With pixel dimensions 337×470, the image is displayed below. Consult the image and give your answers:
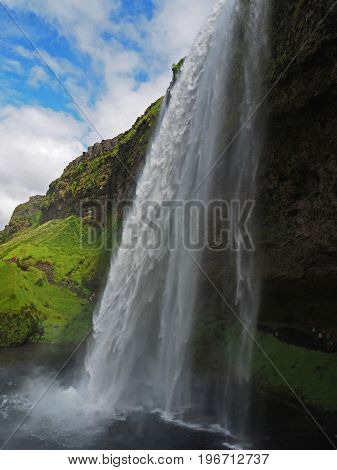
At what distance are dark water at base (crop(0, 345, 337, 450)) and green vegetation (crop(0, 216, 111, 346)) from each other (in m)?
7.31

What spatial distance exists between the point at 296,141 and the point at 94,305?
18.3 meters

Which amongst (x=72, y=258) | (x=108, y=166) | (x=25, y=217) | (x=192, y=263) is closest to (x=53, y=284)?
(x=72, y=258)

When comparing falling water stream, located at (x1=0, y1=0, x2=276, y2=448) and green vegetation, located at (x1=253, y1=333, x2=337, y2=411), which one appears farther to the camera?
falling water stream, located at (x1=0, y1=0, x2=276, y2=448)

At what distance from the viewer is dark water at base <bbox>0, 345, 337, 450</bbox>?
10.4 metres

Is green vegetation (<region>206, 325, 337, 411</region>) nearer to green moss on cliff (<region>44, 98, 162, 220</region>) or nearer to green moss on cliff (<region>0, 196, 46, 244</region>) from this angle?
green moss on cliff (<region>44, 98, 162, 220</region>)

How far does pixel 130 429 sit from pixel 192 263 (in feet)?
→ 22.1

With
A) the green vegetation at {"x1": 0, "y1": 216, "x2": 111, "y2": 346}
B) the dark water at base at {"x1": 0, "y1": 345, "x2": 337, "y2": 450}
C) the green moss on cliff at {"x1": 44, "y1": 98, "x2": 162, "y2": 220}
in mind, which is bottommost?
the dark water at base at {"x1": 0, "y1": 345, "x2": 337, "y2": 450}

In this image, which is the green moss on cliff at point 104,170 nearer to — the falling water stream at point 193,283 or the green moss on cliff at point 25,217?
the green moss on cliff at point 25,217

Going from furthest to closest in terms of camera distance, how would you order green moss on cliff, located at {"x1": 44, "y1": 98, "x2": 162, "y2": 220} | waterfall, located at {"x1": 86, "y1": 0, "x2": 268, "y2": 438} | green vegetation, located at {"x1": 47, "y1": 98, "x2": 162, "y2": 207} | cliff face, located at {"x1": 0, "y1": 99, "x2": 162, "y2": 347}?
green moss on cliff, located at {"x1": 44, "y1": 98, "x2": 162, "y2": 220}, green vegetation, located at {"x1": 47, "y1": 98, "x2": 162, "y2": 207}, cliff face, located at {"x1": 0, "y1": 99, "x2": 162, "y2": 347}, waterfall, located at {"x1": 86, "y1": 0, "x2": 268, "y2": 438}

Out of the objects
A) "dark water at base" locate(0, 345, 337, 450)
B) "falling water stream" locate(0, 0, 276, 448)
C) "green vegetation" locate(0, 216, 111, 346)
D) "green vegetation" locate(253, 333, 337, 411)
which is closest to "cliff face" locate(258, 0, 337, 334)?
"falling water stream" locate(0, 0, 276, 448)

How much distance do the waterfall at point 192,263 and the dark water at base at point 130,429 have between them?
1.11 metres

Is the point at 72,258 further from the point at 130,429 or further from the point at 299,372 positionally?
the point at 299,372

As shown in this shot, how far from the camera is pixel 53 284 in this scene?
28250 millimetres

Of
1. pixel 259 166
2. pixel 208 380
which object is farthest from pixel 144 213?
pixel 208 380
